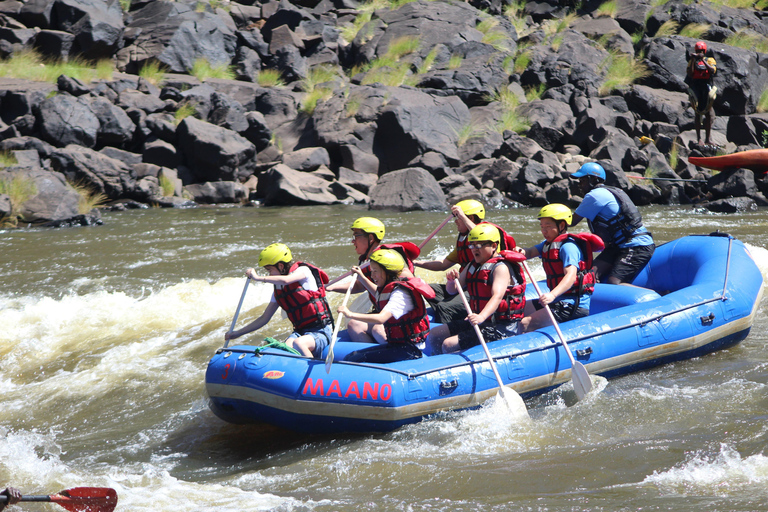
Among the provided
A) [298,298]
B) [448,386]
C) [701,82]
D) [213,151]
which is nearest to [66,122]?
[213,151]

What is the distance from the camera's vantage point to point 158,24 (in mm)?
20500

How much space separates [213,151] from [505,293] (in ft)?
38.8

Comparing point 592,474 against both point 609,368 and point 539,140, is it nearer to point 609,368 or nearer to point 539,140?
point 609,368

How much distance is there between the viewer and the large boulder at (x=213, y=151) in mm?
15609

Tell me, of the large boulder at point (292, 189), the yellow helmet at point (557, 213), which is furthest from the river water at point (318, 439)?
the large boulder at point (292, 189)

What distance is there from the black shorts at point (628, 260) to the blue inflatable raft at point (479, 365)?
1.16 feet

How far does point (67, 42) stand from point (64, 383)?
1590cm

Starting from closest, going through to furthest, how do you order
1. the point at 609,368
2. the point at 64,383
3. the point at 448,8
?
the point at 609,368
the point at 64,383
the point at 448,8

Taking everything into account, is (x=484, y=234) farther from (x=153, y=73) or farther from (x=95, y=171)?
(x=153, y=73)

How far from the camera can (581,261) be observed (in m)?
5.30

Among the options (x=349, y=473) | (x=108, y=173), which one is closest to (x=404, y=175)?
(x=108, y=173)

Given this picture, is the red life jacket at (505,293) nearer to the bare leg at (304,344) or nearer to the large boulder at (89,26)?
the bare leg at (304,344)

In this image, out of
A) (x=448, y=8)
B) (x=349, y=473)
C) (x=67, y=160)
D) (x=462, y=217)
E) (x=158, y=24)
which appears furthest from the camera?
(x=448, y=8)

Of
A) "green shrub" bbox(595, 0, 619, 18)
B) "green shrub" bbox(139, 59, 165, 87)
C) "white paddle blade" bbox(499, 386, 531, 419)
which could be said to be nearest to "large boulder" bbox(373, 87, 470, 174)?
"green shrub" bbox(139, 59, 165, 87)
